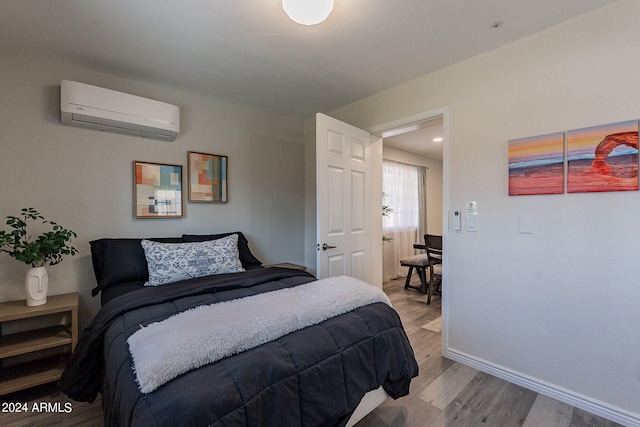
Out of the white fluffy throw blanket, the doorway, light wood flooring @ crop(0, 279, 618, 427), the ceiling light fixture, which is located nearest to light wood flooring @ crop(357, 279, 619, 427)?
light wood flooring @ crop(0, 279, 618, 427)

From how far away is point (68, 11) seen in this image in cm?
168

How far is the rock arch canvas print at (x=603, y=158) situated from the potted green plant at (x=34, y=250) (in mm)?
3451

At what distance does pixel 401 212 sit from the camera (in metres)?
5.20

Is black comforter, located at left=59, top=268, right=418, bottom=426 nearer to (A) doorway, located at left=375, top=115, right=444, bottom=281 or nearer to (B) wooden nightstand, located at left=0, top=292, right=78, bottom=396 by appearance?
(B) wooden nightstand, located at left=0, top=292, right=78, bottom=396

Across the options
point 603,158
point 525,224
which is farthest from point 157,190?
point 603,158

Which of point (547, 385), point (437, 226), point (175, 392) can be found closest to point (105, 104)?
point (175, 392)

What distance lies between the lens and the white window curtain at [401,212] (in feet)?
16.2

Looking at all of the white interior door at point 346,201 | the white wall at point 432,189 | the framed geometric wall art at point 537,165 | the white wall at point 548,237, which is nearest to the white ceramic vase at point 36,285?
the white interior door at point 346,201

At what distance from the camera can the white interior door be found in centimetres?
253

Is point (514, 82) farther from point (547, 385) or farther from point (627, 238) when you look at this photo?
point (547, 385)

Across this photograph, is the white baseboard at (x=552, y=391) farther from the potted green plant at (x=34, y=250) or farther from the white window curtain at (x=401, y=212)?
the potted green plant at (x=34, y=250)

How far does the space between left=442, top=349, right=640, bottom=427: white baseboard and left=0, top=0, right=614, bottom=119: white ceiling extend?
2.36m

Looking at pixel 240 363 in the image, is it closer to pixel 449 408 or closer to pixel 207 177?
pixel 449 408

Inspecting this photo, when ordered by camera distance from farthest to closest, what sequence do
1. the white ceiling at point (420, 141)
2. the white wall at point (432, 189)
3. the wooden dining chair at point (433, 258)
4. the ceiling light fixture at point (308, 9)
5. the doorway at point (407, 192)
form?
the white wall at point (432, 189) < the doorway at point (407, 192) < the white ceiling at point (420, 141) < the wooden dining chair at point (433, 258) < the ceiling light fixture at point (308, 9)
